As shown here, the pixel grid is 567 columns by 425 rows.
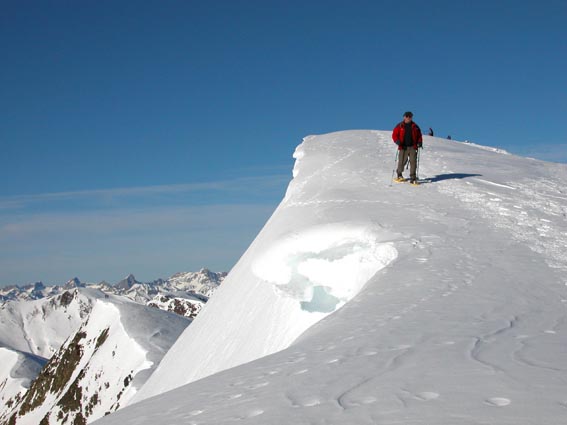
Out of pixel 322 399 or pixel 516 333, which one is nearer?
pixel 322 399

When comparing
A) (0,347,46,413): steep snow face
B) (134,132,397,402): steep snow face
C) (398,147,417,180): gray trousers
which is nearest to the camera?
(134,132,397,402): steep snow face

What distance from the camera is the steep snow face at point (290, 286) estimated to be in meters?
9.15

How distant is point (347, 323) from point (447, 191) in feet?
29.7

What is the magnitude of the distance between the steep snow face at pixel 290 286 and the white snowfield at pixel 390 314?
0.03 m

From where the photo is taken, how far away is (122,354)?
63.8 m

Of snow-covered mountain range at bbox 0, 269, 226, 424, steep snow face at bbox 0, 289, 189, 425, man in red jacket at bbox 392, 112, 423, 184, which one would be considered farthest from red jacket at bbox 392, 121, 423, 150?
snow-covered mountain range at bbox 0, 269, 226, 424

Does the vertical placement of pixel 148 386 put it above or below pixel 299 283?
below

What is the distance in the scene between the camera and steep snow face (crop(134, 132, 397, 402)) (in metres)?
9.15

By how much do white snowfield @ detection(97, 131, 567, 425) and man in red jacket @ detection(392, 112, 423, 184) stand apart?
65cm

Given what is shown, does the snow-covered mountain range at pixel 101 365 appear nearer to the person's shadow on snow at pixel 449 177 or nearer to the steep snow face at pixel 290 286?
the person's shadow on snow at pixel 449 177

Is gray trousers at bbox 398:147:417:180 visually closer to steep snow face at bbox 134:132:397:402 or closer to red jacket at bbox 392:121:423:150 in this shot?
red jacket at bbox 392:121:423:150

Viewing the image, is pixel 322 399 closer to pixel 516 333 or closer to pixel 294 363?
pixel 294 363

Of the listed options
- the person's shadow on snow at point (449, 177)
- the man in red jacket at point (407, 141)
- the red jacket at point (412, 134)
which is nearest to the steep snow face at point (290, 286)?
the man in red jacket at point (407, 141)

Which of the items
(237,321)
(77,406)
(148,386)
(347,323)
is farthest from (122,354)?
(347,323)
